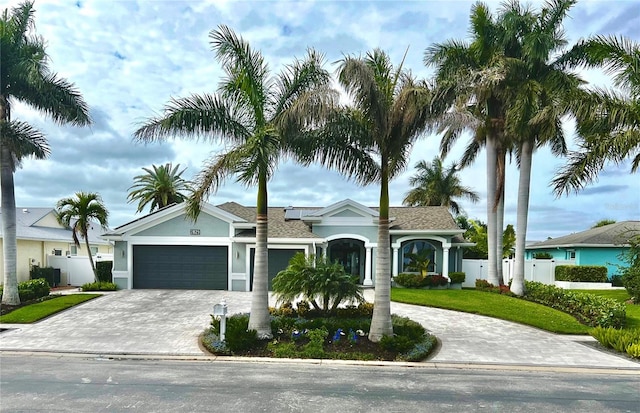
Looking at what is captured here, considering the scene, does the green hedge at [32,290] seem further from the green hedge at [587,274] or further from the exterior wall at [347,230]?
the green hedge at [587,274]

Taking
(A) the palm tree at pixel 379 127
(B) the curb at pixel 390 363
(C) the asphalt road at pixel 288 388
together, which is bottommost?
(B) the curb at pixel 390 363

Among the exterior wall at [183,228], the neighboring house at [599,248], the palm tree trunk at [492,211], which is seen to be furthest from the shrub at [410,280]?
the neighboring house at [599,248]

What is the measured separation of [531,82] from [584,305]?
397 inches

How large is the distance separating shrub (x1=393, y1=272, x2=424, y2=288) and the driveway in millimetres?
5570

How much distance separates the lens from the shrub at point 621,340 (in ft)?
32.0

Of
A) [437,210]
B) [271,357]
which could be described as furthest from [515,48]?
[271,357]

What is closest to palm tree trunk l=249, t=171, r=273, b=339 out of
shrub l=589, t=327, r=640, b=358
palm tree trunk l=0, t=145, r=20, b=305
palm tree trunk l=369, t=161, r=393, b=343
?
palm tree trunk l=369, t=161, r=393, b=343

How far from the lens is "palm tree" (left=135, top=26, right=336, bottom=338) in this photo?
31.1ft

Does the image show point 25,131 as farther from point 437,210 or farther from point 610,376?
point 437,210

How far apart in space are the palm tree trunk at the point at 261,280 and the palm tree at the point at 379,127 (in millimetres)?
2025

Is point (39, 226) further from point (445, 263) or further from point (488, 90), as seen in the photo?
point (488, 90)

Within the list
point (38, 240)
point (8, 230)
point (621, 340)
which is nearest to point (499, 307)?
point (621, 340)

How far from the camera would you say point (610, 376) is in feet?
27.9

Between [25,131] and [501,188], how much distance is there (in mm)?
21895
